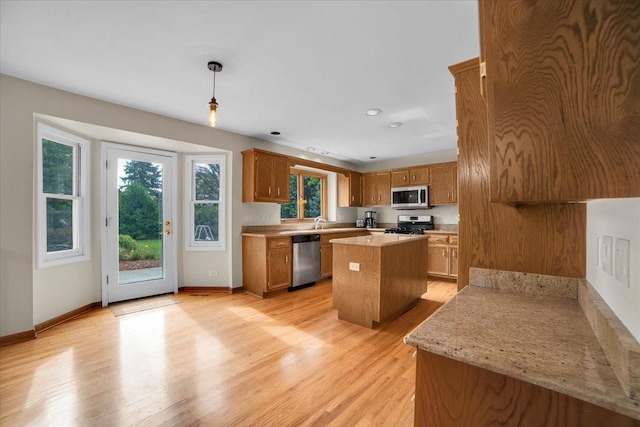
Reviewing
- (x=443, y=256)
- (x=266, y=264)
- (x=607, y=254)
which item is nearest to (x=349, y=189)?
(x=443, y=256)

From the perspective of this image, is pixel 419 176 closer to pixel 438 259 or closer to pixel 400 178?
pixel 400 178

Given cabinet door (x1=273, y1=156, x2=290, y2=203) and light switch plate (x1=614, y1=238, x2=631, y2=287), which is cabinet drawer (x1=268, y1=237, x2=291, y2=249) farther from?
light switch plate (x1=614, y1=238, x2=631, y2=287)

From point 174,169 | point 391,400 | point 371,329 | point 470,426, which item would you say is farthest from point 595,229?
point 174,169

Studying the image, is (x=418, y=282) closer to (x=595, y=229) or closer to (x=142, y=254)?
(x=595, y=229)

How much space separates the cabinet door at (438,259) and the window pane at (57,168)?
5237 millimetres

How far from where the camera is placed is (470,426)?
0.78 m

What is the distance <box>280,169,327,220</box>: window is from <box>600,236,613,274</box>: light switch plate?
4602 mm

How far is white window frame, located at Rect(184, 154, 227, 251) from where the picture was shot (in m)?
4.25


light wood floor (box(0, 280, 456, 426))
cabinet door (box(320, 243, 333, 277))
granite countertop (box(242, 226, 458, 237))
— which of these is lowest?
light wood floor (box(0, 280, 456, 426))

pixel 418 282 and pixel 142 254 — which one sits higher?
pixel 142 254

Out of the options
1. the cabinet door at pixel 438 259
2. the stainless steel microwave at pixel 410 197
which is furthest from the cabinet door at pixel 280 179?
the cabinet door at pixel 438 259

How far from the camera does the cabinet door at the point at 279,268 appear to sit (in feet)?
13.1

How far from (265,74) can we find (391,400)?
9.00 ft

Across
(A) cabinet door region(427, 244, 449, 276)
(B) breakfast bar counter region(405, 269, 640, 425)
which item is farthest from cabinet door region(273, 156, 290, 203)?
(B) breakfast bar counter region(405, 269, 640, 425)
